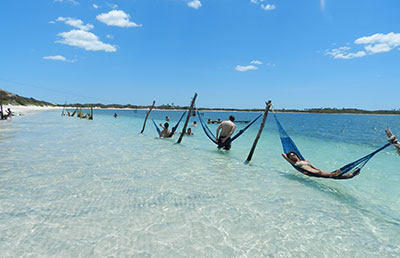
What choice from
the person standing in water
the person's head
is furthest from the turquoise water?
the person standing in water

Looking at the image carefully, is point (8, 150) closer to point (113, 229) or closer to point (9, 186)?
point (9, 186)

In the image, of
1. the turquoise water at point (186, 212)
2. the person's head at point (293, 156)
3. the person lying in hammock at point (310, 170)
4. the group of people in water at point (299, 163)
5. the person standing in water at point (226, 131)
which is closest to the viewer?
the turquoise water at point (186, 212)

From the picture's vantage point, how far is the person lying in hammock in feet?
16.8

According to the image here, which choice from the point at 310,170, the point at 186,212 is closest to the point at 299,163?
the point at 310,170

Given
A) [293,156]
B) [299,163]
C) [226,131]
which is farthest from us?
[226,131]

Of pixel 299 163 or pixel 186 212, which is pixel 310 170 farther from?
pixel 186 212

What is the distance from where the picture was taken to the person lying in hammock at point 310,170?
5125mm

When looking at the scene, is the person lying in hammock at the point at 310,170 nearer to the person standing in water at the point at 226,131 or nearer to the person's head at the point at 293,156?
the person's head at the point at 293,156

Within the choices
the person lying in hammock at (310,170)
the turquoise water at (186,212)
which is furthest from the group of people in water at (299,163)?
the turquoise water at (186,212)

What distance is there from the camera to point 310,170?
19.8 feet

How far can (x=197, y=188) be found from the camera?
16.9 feet

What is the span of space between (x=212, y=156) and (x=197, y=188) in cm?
403

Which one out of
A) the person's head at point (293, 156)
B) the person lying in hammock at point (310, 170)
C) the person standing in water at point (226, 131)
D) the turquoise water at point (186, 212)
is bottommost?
the turquoise water at point (186, 212)

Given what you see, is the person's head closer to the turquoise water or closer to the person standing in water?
the turquoise water
